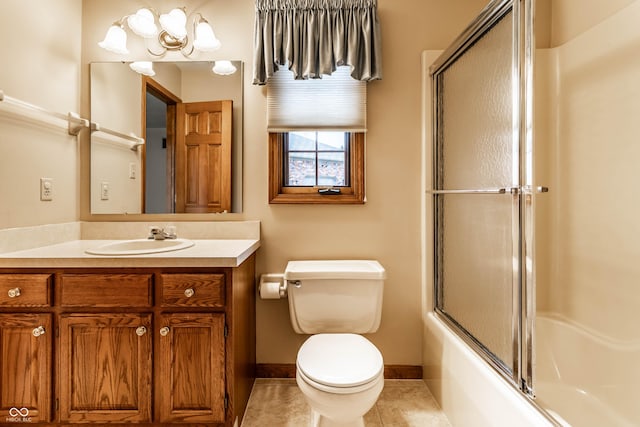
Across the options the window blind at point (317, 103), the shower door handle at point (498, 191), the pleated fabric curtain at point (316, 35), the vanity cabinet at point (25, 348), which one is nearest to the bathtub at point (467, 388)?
the shower door handle at point (498, 191)

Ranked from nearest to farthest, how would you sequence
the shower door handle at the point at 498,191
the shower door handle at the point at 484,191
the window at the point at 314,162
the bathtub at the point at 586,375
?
the shower door handle at the point at 498,191 → the shower door handle at the point at 484,191 → the bathtub at the point at 586,375 → the window at the point at 314,162

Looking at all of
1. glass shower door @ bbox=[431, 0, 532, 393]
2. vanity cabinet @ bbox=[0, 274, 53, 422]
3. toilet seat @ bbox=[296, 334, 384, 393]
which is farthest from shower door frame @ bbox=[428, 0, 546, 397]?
vanity cabinet @ bbox=[0, 274, 53, 422]

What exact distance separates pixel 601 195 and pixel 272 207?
1658 mm

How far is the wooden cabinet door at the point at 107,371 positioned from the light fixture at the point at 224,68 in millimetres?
1357

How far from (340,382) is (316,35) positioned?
1.70 meters

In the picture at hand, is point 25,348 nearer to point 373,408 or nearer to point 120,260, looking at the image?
point 120,260

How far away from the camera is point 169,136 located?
6.45ft

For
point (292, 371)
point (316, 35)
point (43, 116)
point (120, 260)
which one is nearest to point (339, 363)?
point (292, 371)

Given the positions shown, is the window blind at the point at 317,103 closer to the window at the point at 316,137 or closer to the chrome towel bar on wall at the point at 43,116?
the window at the point at 316,137

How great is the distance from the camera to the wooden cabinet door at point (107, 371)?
1.40 m

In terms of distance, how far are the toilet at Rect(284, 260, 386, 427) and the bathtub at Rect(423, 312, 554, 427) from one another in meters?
0.35

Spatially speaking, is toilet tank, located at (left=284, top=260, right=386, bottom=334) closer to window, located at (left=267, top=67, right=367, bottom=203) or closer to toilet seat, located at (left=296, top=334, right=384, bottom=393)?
toilet seat, located at (left=296, top=334, right=384, bottom=393)

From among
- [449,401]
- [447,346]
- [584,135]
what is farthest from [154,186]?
[584,135]

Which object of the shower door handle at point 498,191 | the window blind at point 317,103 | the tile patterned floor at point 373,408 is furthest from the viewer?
the window blind at point 317,103
